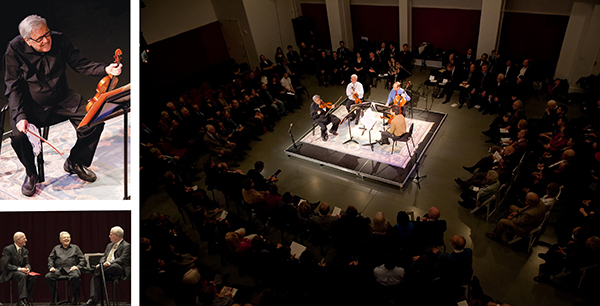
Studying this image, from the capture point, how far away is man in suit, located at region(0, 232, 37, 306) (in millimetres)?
2557

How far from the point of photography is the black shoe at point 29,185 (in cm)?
266

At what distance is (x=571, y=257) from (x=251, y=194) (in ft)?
15.1

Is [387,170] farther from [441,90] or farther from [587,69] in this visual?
[587,69]

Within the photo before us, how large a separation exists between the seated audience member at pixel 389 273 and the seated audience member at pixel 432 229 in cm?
80

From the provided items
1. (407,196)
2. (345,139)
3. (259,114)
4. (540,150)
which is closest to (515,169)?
(540,150)

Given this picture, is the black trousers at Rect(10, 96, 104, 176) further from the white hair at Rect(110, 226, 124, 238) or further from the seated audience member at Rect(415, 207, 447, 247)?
the seated audience member at Rect(415, 207, 447, 247)

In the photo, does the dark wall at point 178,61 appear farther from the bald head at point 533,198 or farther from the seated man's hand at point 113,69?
the bald head at point 533,198

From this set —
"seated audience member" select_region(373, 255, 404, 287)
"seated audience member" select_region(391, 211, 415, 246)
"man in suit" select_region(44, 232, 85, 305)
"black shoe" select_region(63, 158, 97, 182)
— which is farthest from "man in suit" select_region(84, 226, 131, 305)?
"seated audience member" select_region(391, 211, 415, 246)

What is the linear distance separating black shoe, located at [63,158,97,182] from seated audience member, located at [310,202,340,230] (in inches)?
128

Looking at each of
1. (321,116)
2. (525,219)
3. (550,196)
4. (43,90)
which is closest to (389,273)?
(525,219)

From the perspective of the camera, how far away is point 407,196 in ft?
21.7

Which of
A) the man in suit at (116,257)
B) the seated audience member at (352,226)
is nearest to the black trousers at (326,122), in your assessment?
the seated audience member at (352,226)

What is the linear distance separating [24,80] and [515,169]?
6.83 meters

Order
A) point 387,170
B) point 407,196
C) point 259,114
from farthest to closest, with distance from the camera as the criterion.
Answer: point 259,114, point 387,170, point 407,196
